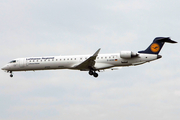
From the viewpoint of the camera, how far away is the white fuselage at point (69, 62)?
41.6m

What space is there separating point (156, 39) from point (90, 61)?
763 cm

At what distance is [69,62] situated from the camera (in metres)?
43.3

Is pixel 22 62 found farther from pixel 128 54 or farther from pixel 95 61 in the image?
pixel 128 54

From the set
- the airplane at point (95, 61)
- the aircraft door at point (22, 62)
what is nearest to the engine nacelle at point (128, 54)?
→ the airplane at point (95, 61)

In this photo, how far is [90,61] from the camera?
136 ft

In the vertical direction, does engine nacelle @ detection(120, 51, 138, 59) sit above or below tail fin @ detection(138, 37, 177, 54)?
below

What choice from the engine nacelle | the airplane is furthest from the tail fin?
the engine nacelle

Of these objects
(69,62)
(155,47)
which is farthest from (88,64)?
(155,47)

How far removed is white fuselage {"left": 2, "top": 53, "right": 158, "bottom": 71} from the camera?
4162cm

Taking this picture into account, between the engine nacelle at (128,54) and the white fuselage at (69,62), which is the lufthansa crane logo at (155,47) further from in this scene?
the engine nacelle at (128,54)

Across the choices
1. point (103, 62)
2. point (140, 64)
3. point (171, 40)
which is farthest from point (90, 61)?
point (171, 40)

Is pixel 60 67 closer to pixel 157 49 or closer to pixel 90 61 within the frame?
pixel 90 61

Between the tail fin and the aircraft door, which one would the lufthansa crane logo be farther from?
the aircraft door

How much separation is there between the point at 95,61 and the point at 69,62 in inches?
116
